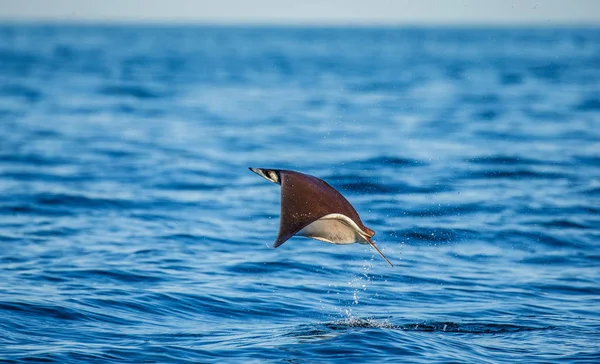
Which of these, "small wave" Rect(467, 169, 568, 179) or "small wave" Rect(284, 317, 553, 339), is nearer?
"small wave" Rect(284, 317, 553, 339)

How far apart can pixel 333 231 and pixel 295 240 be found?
19.2 ft

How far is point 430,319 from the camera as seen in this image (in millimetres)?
10727

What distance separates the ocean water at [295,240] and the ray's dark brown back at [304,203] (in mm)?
1410

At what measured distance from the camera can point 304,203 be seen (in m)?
9.00

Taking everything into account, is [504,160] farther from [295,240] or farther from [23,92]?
[23,92]

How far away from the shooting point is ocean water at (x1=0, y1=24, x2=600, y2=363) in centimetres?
993

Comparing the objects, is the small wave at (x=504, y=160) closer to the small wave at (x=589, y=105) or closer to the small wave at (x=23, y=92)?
the small wave at (x=589, y=105)

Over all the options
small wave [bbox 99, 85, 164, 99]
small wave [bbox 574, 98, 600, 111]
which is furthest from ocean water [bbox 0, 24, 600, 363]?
small wave [bbox 99, 85, 164, 99]

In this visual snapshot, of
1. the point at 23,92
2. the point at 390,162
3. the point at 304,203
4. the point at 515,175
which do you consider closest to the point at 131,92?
the point at 23,92

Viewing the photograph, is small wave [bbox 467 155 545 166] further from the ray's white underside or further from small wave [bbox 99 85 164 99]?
small wave [bbox 99 85 164 99]

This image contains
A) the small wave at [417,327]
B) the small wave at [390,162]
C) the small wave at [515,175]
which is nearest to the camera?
the small wave at [417,327]

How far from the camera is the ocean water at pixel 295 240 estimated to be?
391 inches

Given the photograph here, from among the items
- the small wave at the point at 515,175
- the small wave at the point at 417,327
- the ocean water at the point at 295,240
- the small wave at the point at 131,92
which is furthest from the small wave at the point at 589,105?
the small wave at the point at 417,327

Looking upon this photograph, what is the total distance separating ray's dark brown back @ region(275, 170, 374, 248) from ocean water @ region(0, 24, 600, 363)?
1410 mm
